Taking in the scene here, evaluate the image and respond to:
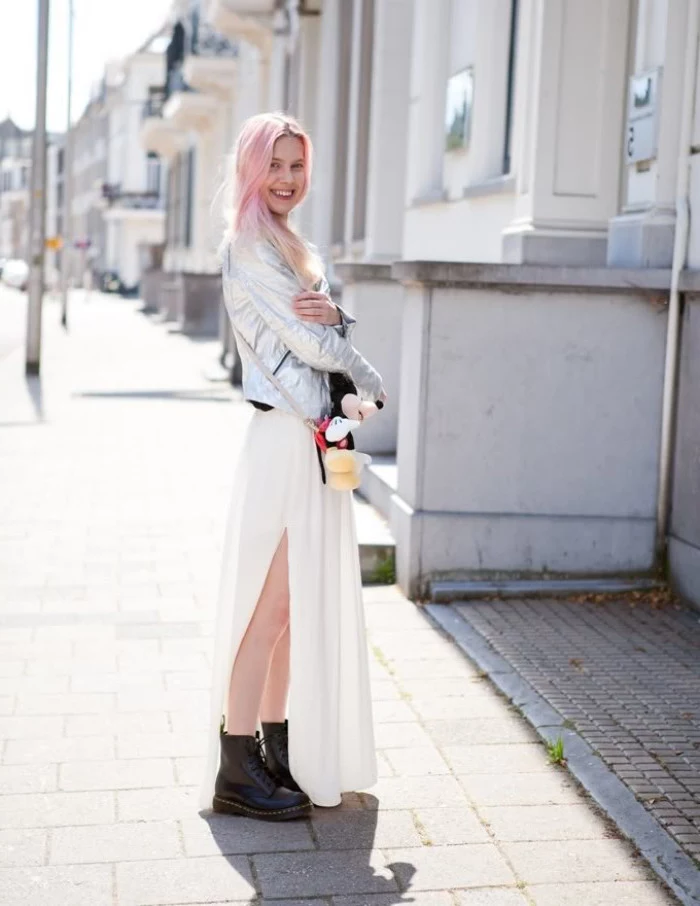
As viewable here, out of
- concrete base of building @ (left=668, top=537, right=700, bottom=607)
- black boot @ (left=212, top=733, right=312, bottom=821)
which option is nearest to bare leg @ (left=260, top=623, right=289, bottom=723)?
black boot @ (left=212, top=733, right=312, bottom=821)

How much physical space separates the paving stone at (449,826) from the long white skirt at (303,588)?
26 cm

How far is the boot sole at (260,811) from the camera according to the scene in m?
4.45

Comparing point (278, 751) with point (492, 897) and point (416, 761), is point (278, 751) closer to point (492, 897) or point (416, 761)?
point (416, 761)

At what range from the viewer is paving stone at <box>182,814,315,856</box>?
426 centimetres

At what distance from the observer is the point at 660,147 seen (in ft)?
24.5

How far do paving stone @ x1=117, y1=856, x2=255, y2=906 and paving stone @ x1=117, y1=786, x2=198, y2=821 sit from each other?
0.36 m

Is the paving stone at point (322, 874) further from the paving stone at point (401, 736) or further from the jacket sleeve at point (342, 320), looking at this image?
the jacket sleeve at point (342, 320)

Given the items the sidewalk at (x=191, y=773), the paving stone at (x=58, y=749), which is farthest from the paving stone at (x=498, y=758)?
the paving stone at (x=58, y=749)

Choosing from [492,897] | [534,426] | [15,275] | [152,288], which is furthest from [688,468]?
[15,275]

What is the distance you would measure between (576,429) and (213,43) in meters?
25.1

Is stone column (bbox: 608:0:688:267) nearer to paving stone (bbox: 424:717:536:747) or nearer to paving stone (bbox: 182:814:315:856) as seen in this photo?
paving stone (bbox: 424:717:536:747)

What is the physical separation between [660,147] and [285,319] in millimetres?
3737

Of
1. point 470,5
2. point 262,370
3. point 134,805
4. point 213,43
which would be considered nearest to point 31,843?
point 134,805

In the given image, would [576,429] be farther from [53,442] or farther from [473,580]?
Result: [53,442]
